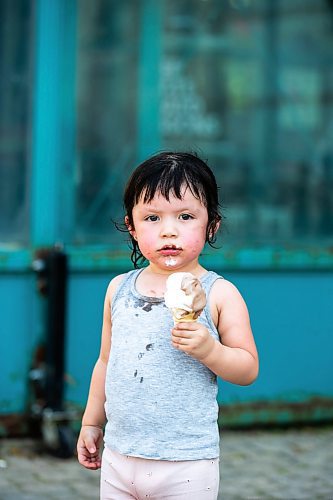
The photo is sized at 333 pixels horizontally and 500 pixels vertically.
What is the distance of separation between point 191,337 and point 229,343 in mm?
225

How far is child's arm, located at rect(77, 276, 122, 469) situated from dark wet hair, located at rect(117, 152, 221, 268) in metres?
0.27

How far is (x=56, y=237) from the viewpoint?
5562 millimetres

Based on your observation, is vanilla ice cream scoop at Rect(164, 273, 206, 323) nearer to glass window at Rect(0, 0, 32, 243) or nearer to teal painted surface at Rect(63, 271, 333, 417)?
glass window at Rect(0, 0, 32, 243)

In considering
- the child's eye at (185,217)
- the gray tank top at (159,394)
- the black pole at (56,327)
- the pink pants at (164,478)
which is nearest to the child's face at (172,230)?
the child's eye at (185,217)

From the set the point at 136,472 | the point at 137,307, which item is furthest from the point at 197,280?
the point at 136,472

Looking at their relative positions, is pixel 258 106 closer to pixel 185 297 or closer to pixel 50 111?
pixel 50 111

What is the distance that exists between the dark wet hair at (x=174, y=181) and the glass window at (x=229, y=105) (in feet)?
9.15

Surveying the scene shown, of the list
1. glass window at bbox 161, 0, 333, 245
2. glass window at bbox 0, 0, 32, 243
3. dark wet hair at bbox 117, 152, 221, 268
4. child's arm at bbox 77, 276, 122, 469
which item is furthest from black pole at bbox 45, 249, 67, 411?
dark wet hair at bbox 117, 152, 221, 268

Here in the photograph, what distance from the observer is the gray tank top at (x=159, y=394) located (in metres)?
2.75

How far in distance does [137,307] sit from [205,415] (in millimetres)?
331

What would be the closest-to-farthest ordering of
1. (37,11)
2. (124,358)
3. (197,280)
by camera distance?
(197,280), (124,358), (37,11)

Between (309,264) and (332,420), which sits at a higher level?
(309,264)

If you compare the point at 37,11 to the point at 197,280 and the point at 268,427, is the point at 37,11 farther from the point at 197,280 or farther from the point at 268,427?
the point at 197,280

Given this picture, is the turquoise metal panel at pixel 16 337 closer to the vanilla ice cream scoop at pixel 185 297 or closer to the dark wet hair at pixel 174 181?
the dark wet hair at pixel 174 181
